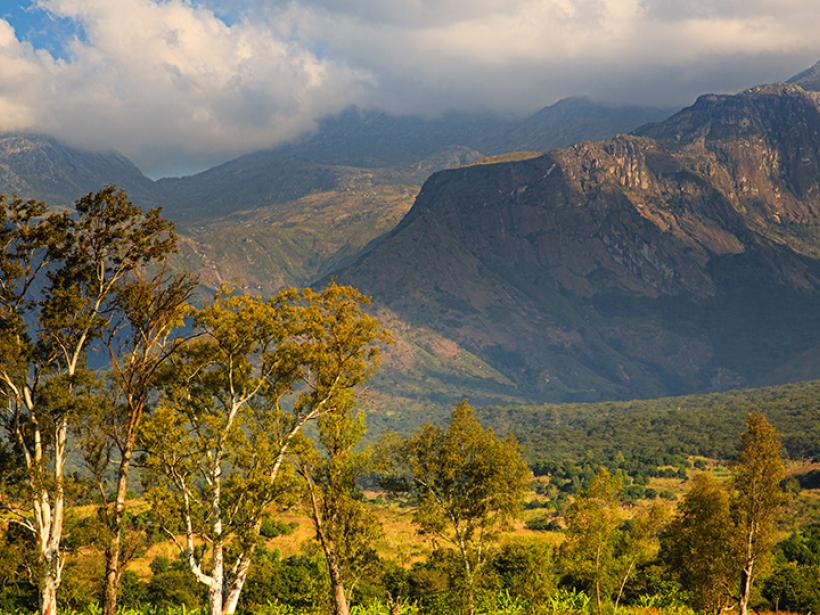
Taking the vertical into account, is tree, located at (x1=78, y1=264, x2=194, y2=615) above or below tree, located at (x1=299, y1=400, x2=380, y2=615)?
above

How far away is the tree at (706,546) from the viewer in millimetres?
44188

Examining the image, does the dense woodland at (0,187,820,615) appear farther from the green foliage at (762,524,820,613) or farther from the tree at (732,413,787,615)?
the green foliage at (762,524,820,613)

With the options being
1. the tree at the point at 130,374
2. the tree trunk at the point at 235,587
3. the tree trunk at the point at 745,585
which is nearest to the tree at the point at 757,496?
the tree trunk at the point at 745,585

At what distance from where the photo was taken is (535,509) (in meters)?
175

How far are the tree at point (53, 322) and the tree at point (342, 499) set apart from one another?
12.4 metres

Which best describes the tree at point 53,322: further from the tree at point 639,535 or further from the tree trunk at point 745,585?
the tree trunk at point 745,585


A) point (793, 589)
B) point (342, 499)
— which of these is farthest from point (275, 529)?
point (342, 499)

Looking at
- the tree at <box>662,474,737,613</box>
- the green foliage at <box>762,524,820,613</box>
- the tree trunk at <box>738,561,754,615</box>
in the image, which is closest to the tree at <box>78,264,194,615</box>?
the tree at <box>662,474,737,613</box>

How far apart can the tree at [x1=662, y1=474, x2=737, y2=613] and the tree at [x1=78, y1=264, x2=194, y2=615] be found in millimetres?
30414

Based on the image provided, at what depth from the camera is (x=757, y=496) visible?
145ft

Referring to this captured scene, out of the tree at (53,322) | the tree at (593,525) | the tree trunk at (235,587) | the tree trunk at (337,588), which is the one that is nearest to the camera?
the tree at (53,322)

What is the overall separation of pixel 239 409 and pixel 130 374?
284 inches

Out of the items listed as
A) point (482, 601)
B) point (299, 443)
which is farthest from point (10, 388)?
point (482, 601)

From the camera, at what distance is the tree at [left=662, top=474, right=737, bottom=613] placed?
44188 mm
